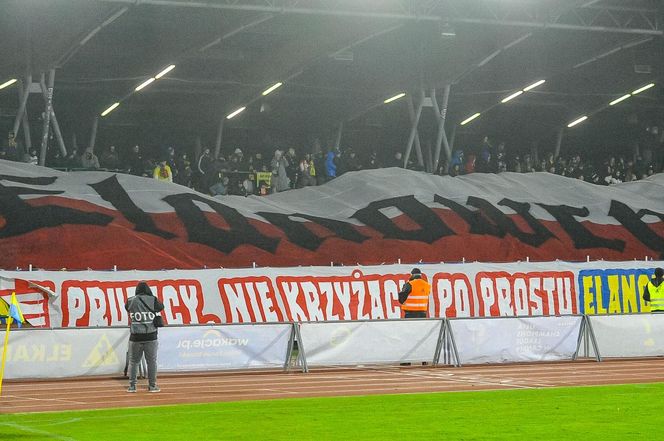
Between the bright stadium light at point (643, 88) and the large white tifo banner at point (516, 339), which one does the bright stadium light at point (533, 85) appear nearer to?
the bright stadium light at point (643, 88)

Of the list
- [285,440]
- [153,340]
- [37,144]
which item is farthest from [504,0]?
[285,440]

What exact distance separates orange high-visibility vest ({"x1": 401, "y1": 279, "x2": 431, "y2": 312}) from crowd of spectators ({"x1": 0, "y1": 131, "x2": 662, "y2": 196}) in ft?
37.6

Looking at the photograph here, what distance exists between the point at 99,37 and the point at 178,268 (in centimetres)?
1287

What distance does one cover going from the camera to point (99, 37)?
36.4 m

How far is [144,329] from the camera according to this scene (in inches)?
722

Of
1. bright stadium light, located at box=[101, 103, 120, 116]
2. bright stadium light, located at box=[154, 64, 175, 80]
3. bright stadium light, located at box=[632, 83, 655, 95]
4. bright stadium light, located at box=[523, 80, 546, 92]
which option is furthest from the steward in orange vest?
bright stadium light, located at box=[632, 83, 655, 95]

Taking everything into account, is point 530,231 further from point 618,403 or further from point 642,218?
point 618,403

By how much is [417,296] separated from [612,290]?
7.97 metres

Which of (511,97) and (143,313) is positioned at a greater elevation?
(511,97)

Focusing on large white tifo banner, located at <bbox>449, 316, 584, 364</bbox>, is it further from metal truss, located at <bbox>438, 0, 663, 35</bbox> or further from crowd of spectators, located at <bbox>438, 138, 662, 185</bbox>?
crowd of spectators, located at <bbox>438, 138, 662, 185</bbox>

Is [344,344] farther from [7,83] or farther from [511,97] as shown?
[511,97]

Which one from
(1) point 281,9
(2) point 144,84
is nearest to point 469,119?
(2) point 144,84

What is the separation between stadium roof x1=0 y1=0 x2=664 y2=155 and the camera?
112 ft

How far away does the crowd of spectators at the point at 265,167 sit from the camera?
34.0 metres
